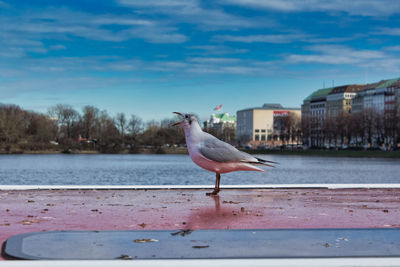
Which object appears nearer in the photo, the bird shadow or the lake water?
the bird shadow

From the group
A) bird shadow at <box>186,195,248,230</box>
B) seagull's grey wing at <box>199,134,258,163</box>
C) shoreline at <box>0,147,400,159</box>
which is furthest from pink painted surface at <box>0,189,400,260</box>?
shoreline at <box>0,147,400,159</box>

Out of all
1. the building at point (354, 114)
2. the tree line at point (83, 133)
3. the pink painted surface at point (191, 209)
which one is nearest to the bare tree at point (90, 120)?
the tree line at point (83, 133)

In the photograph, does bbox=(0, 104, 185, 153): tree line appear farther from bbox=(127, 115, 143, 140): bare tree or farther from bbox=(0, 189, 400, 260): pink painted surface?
bbox=(0, 189, 400, 260): pink painted surface

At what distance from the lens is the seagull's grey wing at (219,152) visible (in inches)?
486

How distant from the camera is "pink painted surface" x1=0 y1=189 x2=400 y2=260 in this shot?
878 centimetres

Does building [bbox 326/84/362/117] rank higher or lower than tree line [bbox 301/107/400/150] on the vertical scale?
higher

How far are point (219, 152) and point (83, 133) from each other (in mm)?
109607

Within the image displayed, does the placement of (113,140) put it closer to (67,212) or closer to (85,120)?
(85,120)

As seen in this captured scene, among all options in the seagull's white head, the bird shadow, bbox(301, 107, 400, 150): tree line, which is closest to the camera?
the bird shadow

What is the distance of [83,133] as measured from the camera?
119500 millimetres

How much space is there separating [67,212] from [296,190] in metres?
6.95

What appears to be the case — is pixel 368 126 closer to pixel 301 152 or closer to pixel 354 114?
pixel 354 114

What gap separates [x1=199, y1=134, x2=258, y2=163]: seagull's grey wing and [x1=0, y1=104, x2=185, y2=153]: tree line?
328ft

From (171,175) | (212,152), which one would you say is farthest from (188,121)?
(171,175)
